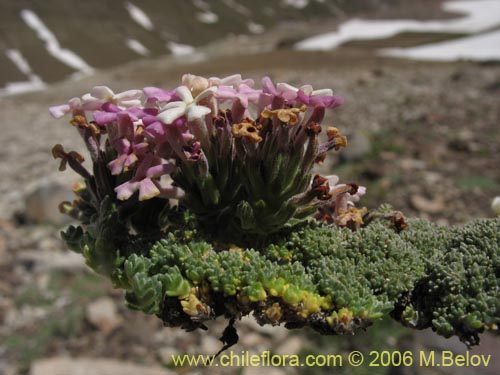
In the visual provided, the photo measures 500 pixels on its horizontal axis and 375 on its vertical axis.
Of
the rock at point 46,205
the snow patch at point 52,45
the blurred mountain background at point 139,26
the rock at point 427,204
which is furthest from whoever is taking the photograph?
the blurred mountain background at point 139,26

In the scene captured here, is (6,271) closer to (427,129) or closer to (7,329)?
(7,329)

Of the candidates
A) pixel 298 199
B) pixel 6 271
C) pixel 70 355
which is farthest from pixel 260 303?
pixel 6 271

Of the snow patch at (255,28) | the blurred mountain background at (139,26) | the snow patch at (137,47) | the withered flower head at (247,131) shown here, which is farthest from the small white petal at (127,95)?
the snow patch at (255,28)

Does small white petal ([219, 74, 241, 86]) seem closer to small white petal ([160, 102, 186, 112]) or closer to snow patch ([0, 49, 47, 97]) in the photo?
small white petal ([160, 102, 186, 112])

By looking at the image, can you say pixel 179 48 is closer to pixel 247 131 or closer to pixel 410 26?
pixel 410 26

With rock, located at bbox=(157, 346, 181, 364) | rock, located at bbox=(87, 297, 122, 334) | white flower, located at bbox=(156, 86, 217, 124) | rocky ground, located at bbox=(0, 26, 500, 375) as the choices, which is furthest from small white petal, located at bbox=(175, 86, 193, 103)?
rock, located at bbox=(87, 297, 122, 334)

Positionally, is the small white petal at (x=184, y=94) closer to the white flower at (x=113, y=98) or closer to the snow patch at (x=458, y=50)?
the white flower at (x=113, y=98)

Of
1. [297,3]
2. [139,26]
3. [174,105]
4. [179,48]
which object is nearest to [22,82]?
[179,48]
